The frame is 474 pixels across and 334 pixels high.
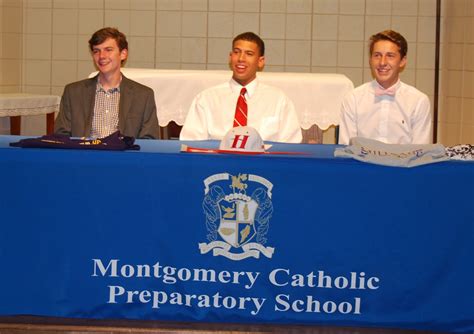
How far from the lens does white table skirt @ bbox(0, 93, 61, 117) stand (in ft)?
26.4

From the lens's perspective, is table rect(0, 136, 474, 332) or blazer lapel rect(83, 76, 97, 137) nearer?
table rect(0, 136, 474, 332)

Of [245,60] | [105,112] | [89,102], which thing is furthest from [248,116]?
[89,102]

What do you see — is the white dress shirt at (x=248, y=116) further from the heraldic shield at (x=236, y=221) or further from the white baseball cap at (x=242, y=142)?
the heraldic shield at (x=236, y=221)

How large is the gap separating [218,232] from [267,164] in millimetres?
375

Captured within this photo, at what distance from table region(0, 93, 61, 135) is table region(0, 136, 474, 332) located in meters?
4.28

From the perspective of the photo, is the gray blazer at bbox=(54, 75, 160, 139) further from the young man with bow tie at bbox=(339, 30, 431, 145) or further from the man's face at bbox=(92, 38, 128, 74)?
the young man with bow tie at bbox=(339, 30, 431, 145)

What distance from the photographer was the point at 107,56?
18.3 feet

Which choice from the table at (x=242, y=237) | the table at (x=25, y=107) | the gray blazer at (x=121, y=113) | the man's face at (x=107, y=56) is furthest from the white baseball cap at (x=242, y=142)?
the table at (x=25, y=107)

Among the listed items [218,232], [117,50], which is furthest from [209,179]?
[117,50]

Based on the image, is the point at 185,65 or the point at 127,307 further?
the point at 185,65

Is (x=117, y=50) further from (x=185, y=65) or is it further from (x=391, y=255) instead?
(x=185, y=65)

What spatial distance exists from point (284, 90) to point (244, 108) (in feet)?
3.40

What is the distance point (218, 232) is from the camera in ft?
12.9

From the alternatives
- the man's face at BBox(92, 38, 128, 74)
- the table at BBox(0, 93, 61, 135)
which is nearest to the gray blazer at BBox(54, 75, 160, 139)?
the man's face at BBox(92, 38, 128, 74)
